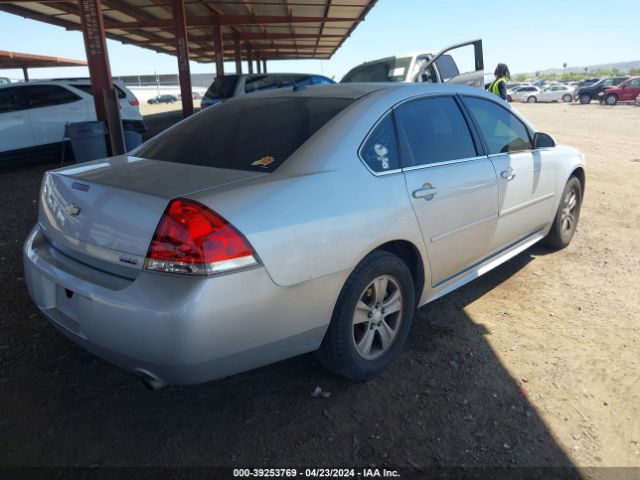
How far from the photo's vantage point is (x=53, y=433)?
2.23m

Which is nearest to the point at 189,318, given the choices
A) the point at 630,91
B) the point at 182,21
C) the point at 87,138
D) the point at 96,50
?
the point at 87,138

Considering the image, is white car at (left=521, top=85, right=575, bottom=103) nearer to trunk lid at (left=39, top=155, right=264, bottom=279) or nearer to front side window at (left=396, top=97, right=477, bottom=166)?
front side window at (left=396, top=97, right=477, bottom=166)

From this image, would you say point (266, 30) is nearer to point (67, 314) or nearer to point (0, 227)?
point (0, 227)

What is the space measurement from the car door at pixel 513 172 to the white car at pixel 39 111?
848 centimetres

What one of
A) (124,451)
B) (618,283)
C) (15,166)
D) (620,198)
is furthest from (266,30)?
(124,451)

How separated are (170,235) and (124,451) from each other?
103 centimetres

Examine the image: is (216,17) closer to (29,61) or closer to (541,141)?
(541,141)

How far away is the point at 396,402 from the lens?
2469 millimetres

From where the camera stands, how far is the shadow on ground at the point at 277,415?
212 centimetres

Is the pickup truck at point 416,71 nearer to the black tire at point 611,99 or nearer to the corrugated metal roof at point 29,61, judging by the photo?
the corrugated metal roof at point 29,61

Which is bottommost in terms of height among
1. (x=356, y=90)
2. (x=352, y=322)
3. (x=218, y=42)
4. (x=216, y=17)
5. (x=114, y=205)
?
(x=352, y=322)

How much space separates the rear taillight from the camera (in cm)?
186

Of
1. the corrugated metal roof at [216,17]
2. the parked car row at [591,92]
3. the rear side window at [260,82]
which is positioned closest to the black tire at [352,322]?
the rear side window at [260,82]

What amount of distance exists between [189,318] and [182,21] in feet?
43.1
